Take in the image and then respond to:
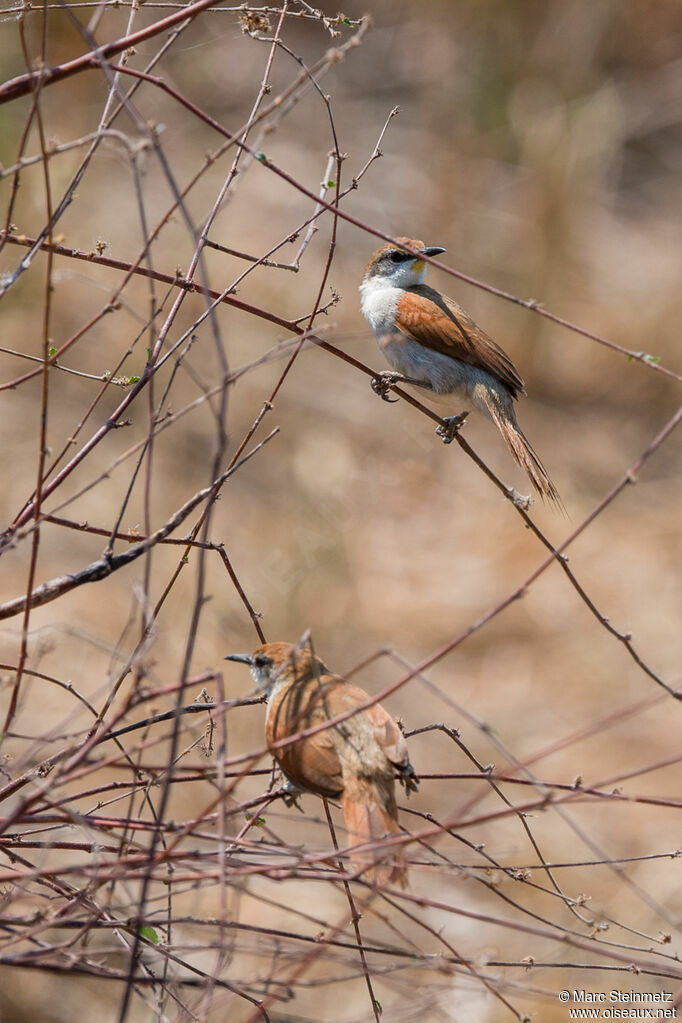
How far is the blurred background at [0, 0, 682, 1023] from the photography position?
9.27 m

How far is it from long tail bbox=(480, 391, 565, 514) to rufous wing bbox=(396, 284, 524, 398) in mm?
125

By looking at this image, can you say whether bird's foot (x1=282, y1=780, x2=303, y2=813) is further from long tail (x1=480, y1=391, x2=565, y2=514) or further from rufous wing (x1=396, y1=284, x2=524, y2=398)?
rufous wing (x1=396, y1=284, x2=524, y2=398)

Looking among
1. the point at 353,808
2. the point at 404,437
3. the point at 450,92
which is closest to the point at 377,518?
the point at 404,437

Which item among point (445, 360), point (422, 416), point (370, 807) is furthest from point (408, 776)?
point (422, 416)

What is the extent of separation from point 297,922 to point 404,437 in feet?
17.7

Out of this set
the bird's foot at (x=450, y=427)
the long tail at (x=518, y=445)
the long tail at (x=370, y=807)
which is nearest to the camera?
the long tail at (x=370, y=807)

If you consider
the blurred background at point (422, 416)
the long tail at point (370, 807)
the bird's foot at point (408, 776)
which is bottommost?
the long tail at point (370, 807)

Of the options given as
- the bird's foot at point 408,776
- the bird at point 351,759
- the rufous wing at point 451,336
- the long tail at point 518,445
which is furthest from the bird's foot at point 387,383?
the bird's foot at point 408,776

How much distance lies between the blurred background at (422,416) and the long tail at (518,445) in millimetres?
4300

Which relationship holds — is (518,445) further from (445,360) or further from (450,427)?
(445,360)

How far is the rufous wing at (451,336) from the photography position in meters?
4.91

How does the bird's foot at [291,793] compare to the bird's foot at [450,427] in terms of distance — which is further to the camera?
the bird's foot at [450,427]

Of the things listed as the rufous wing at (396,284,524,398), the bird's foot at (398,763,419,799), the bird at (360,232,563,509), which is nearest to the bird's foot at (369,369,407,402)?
the bird at (360,232,563,509)

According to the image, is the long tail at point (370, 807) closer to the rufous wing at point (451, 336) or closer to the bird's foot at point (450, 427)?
the bird's foot at point (450, 427)
